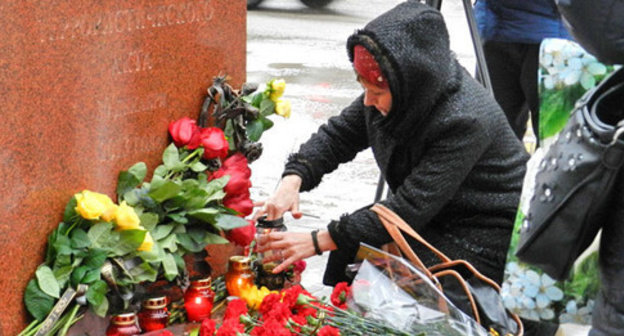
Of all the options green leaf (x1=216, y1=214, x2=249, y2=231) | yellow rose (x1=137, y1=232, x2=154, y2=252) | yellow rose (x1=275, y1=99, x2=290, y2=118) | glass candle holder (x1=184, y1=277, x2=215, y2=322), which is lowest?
glass candle holder (x1=184, y1=277, x2=215, y2=322)

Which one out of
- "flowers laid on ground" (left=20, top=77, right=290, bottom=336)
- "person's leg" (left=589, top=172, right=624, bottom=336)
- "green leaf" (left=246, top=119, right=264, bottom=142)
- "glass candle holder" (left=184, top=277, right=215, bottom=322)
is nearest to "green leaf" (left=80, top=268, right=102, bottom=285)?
"flowers laid on ground" (left=20, top=77, right=290, bottom=336)

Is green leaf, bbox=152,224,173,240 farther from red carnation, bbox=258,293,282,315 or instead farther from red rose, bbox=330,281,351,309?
red rose, bbox=330,281,351,309

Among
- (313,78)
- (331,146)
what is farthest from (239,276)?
(313,78)

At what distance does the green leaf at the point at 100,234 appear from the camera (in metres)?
2.95

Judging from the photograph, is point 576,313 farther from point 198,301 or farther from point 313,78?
point 313,78

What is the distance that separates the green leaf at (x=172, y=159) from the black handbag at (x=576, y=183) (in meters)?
1.41

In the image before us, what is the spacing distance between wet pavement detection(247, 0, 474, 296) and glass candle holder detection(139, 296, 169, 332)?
1149mm

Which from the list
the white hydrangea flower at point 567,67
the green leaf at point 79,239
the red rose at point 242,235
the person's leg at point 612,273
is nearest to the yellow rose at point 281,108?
the red rose at point 242,235

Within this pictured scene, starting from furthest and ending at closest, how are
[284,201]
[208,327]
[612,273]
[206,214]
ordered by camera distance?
[284,201], [206,214], [208,327], [612,273]

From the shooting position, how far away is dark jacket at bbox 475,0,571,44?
4902 mm

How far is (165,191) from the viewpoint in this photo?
314cm

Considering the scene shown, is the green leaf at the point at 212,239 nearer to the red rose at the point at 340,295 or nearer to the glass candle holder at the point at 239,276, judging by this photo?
the glass candle holder at the point at 239,276

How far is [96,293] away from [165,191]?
40 centimetres

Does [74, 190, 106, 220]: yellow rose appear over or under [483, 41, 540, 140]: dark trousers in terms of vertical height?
over
